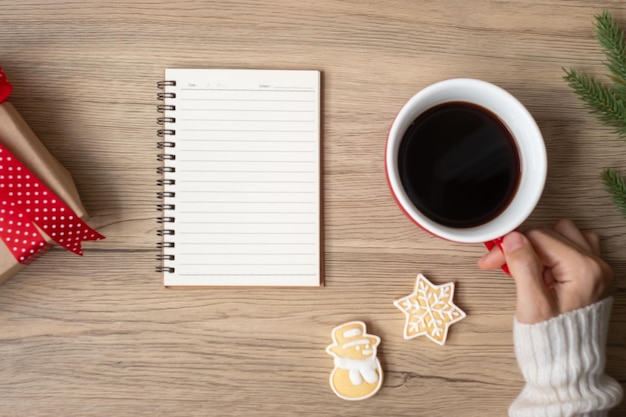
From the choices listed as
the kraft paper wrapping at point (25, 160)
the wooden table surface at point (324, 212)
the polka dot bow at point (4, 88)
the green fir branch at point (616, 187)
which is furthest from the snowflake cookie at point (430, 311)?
the polka dot bow at point (4, 88)

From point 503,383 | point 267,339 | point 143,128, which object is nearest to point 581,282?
point 503,383

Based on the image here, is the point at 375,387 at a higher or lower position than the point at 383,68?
lower

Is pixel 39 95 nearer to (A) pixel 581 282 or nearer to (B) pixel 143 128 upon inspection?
(B) pixel 143 128

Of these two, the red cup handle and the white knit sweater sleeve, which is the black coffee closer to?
the red cup handle

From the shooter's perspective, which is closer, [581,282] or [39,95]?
[581,282]

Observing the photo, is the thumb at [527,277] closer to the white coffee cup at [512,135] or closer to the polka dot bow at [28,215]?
the white coffee cup at [512,135]

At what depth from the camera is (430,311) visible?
779mm

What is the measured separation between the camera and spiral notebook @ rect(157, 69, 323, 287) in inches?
31.0

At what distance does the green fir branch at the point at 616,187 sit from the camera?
0.77 m

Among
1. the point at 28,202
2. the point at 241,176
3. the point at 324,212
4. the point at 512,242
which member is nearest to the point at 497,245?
the point at 512,242

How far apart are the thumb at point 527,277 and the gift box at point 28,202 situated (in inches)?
21.7

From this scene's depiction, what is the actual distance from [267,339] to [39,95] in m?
0.49

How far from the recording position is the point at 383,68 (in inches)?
31.5

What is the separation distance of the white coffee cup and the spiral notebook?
6.3 inches
